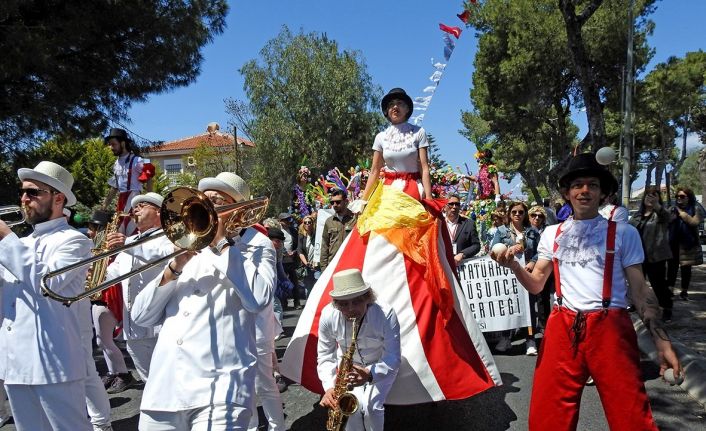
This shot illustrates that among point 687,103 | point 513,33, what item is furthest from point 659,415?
point 687,103

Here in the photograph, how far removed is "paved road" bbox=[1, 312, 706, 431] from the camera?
15.3ft

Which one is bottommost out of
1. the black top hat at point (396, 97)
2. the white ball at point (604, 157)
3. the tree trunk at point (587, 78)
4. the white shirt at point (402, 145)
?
the white ball at point (604, 157)

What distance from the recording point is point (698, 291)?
11.0 meters

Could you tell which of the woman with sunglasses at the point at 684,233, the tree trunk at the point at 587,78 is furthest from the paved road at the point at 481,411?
the tree trunk at the point at 587,78

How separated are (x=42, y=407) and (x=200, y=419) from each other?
45.9 inches

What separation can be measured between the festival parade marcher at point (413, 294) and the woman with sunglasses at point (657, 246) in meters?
4.77

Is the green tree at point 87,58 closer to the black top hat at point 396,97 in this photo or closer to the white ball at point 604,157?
the black top hat at point 396,97

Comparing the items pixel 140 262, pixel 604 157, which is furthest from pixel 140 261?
pixel 604 157

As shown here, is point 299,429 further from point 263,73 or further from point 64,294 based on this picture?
point 263,73

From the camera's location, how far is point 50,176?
3.42 meters

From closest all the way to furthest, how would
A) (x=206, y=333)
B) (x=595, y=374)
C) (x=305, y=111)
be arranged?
1. (x=206, y=333)
2. (x=595, y=374)
3. (x=305, y=111)

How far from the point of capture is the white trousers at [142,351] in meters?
4.63

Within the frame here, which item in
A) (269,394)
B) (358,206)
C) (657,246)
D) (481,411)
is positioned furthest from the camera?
(657,246)

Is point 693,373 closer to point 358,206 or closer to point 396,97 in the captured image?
point 358,206
